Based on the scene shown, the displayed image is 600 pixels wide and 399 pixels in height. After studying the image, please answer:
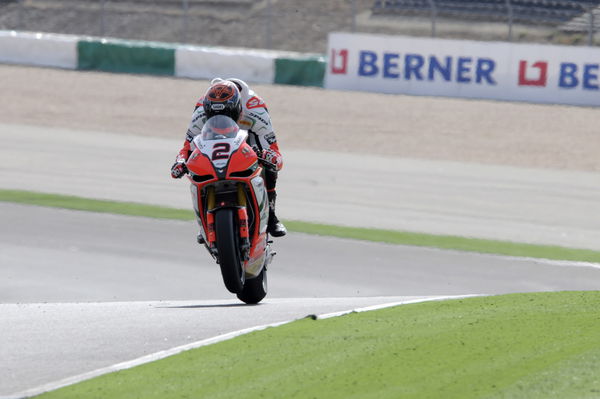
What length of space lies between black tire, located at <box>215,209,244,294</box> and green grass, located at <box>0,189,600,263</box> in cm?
620

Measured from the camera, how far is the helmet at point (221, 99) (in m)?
8.32

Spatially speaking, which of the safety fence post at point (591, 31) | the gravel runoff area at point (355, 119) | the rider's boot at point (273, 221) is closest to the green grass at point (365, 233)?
the rider's boot at point (273, 221)

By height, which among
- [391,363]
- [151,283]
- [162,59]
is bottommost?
[162,59]

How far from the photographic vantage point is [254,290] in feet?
29.8

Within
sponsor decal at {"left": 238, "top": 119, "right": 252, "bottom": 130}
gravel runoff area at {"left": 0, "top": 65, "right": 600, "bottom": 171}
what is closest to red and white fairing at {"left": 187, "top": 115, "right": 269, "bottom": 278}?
sponsor decal at {"left": 238, "top": 119, "right": 252, "bottom": 130}

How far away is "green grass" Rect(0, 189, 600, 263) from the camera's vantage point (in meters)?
13.9

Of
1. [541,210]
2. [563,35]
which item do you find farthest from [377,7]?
[541,210]

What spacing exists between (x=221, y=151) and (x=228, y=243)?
0.65m

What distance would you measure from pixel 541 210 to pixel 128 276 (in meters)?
8.05

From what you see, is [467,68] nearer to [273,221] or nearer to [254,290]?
[273,221]

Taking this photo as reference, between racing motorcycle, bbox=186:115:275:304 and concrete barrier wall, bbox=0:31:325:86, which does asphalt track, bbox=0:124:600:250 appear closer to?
racing motorcycle, bbox=186:115:275:304

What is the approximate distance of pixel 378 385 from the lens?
5.49m

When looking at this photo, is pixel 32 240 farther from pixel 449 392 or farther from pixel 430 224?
pixel 449 392

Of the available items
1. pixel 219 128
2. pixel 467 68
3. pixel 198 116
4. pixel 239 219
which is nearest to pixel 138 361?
pixel 239 219
